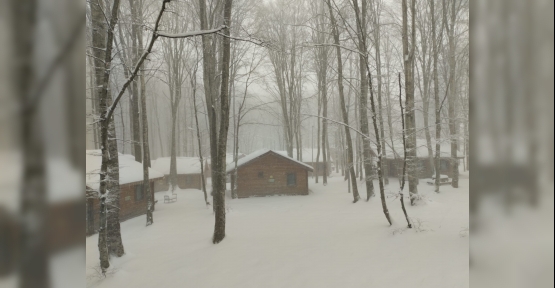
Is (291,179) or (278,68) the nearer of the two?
(291,179)

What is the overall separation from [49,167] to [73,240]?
0.69ft

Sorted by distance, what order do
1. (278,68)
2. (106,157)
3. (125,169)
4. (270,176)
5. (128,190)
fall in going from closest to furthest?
1. (106,157)
2. (128,190)
3. (125,169)
4. (270,176)
5. (278,68)

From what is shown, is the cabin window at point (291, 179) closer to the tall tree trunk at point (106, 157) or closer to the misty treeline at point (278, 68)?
the misty treeline at point (278, 68)

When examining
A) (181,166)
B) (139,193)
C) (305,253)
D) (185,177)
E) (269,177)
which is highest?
(181,166)

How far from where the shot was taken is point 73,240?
73 cm

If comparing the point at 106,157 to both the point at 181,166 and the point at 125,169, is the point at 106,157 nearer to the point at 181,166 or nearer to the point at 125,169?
the point at 125,169

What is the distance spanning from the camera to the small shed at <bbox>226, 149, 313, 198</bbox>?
17547 millimetres

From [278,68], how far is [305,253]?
58.0 feet

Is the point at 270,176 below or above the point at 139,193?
above

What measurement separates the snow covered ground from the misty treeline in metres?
0.82

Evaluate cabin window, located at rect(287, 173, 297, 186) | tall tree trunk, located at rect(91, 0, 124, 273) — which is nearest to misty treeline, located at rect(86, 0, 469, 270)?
tall tree trunk, located at rect(91, 0, 124, 273)

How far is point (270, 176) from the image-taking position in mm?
17750

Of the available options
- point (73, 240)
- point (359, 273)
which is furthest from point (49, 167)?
point (359, 273)

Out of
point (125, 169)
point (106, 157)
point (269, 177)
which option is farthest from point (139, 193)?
point (106, 157)
